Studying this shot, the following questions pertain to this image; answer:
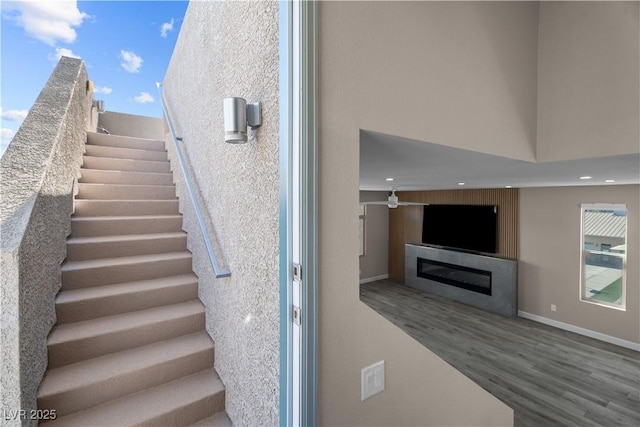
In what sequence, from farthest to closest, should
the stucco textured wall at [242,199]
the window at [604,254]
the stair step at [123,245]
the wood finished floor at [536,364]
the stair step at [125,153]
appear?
1. the window at [604,254]
2. the wood finished floor at [536,364]
3. the stair step at [125,153]
4. the stair step at [123,245]
5. the stucco textured wall at [242,199]

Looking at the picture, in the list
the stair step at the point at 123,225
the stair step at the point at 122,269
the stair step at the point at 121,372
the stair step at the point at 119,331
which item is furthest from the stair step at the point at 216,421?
the stair step at the point at 123,225

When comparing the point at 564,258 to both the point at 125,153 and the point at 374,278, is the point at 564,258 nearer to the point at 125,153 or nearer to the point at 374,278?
the point at 374,278

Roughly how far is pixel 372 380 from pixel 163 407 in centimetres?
126

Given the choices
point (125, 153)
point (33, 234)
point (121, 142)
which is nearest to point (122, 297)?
point (33, 234)

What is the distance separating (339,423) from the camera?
100cm

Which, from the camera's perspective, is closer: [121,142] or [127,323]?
[127,323]

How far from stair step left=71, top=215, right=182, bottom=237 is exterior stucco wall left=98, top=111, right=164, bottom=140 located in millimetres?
3435

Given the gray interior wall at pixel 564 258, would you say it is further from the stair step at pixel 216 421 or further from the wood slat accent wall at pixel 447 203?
the stair step at pixel 216 421

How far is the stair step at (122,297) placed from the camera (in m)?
1.88

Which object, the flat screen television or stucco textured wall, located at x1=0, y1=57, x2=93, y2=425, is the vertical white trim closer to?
stucco textured wall, located at x1=0, y1=57, x2=93, y2=425

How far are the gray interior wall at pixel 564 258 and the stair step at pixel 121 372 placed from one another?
20.7 ft

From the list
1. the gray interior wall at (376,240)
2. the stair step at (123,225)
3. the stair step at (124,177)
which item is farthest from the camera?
the gray interior wall at (376,240)

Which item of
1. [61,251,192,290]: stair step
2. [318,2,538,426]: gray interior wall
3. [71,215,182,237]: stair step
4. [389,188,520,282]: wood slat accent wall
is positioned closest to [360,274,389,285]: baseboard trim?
[389,188,520,282]: wood slat accent wall

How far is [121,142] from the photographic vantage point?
359 cm
